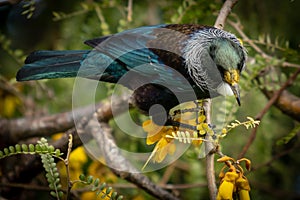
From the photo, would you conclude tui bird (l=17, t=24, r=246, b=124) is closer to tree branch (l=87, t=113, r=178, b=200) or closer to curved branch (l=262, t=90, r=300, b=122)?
tree branch (l=87, t=113, r=178, b=200)

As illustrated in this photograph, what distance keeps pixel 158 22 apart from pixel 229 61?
174cm

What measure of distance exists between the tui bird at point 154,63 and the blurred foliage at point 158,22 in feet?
1.28

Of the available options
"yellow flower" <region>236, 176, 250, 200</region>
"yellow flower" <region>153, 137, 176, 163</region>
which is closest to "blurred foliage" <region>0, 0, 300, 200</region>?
"yellow flower" <region>153, 137, 176, 163</region>

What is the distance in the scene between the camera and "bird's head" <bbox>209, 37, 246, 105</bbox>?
2096 millimetres

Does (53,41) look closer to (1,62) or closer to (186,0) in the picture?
(1,62)

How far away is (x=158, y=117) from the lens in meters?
2.42

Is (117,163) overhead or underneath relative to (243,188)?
underneath

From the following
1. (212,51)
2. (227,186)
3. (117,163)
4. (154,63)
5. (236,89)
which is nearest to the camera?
(227,186)

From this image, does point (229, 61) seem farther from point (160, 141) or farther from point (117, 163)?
point (117, 163)

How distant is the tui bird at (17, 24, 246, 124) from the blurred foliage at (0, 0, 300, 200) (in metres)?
0.39

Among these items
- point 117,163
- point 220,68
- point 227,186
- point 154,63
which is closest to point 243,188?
point 227,186

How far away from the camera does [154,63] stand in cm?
249

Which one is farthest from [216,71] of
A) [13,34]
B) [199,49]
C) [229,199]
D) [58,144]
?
[13,34]

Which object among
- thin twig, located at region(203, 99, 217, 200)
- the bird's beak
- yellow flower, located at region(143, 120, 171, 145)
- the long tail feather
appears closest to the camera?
thin twig, located at region(203, 99, 217, 200)
